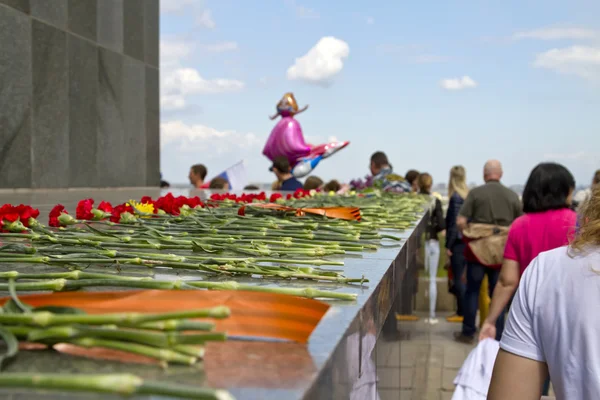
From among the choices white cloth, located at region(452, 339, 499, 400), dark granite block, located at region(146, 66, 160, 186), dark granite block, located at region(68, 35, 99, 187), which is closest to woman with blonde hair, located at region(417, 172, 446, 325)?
dark granite block, located at region(146, 66, 160, 186)

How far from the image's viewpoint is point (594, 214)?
1668 mm

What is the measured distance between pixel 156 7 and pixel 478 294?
6.17 metres

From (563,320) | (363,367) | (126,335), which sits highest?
(126,335)

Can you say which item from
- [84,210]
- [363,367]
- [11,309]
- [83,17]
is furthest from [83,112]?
[11,309]

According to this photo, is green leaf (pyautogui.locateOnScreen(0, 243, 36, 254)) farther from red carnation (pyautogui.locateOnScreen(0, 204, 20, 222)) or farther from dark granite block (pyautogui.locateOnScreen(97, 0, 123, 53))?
dark granite block (pyautogui.locateOnScreen(97, 0, 123, 53))

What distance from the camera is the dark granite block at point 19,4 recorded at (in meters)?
6.22

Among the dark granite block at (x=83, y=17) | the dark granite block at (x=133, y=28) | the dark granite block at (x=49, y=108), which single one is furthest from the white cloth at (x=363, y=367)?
the dark granite block at (x=133, y=28)

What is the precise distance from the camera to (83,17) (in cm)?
771

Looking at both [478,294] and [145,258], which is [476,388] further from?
[478,294]

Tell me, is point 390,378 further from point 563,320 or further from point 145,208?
point 563,320

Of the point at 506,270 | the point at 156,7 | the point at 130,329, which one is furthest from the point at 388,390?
the point at 156,7

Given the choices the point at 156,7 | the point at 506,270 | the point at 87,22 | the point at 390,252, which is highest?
the point at 156,7

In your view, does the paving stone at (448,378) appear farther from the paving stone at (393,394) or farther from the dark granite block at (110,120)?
the dark granite block at (110,120)

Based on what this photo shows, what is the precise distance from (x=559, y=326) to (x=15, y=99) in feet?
19.2
